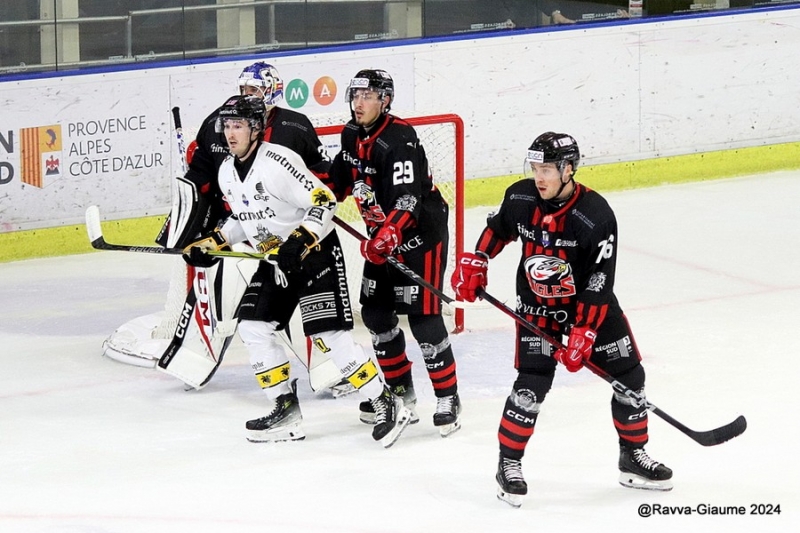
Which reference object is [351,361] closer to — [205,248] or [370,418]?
[370,418]

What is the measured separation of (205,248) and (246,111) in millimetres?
497

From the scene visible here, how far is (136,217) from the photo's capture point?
7.16 metres

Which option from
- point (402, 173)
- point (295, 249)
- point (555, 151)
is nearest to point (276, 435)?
point (295, 249)

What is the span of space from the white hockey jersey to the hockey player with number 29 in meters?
0.59

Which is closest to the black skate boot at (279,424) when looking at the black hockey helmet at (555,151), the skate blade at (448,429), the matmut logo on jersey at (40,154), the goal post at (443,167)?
the skate blade at (448,429)

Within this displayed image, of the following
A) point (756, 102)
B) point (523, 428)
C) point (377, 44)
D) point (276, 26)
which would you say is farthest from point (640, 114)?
point (523, 428)

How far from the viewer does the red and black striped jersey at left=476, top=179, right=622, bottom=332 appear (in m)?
3.82

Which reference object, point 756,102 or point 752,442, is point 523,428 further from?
point 756,102

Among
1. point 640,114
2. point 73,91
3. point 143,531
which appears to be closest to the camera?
point 143,531

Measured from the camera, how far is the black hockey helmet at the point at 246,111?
14.4 feet

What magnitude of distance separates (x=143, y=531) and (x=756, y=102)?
18.9ft

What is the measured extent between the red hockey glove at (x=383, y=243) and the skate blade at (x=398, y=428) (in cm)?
52

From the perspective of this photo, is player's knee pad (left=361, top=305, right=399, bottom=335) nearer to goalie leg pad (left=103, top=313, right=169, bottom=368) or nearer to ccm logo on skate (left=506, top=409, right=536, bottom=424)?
ccm logo on skate (left=506, top=409, right=536, bottom=424)

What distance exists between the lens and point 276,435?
458 cm
